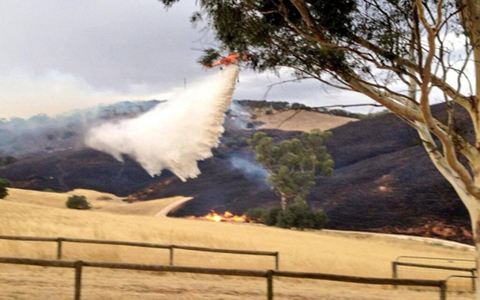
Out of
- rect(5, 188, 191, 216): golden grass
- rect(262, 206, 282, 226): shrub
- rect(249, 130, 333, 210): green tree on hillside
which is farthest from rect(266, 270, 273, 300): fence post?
rect(249, 130, 333, 210): green tree on hillside

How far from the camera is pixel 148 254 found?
14.7 m

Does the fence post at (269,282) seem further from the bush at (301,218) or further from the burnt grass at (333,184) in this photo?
the bush at (301,218)

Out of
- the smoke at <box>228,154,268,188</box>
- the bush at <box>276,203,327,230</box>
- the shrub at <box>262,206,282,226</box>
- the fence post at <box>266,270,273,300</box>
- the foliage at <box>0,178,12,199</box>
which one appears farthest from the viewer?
the smoke at <box>228,154,268,188</box>

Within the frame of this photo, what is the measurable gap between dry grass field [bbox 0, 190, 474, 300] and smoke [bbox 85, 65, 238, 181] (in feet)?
10.9

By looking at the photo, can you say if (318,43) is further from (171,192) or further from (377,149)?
(377,149)

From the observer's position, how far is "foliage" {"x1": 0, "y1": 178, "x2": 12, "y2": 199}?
2494 cm

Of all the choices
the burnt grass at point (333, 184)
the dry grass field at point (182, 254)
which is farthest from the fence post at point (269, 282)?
the burnt grass at point (333, 184)

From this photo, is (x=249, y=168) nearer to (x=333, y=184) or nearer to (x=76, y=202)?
(x=333, y=184)

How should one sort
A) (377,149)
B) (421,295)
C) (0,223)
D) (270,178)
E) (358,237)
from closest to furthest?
(421,295)
(0,223)
(358,237)
(270,178)
(377,149)

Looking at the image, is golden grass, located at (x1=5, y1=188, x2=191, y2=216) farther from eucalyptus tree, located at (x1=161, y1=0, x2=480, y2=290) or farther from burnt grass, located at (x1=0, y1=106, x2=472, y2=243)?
eucalyptus tree, located at (x1=161, y1=0, x2=480, y2=290)

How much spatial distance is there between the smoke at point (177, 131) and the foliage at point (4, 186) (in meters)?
4.07

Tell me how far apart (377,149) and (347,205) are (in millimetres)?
5702

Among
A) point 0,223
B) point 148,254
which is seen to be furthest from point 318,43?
point 0,223

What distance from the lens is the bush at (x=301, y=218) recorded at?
26.8 m
